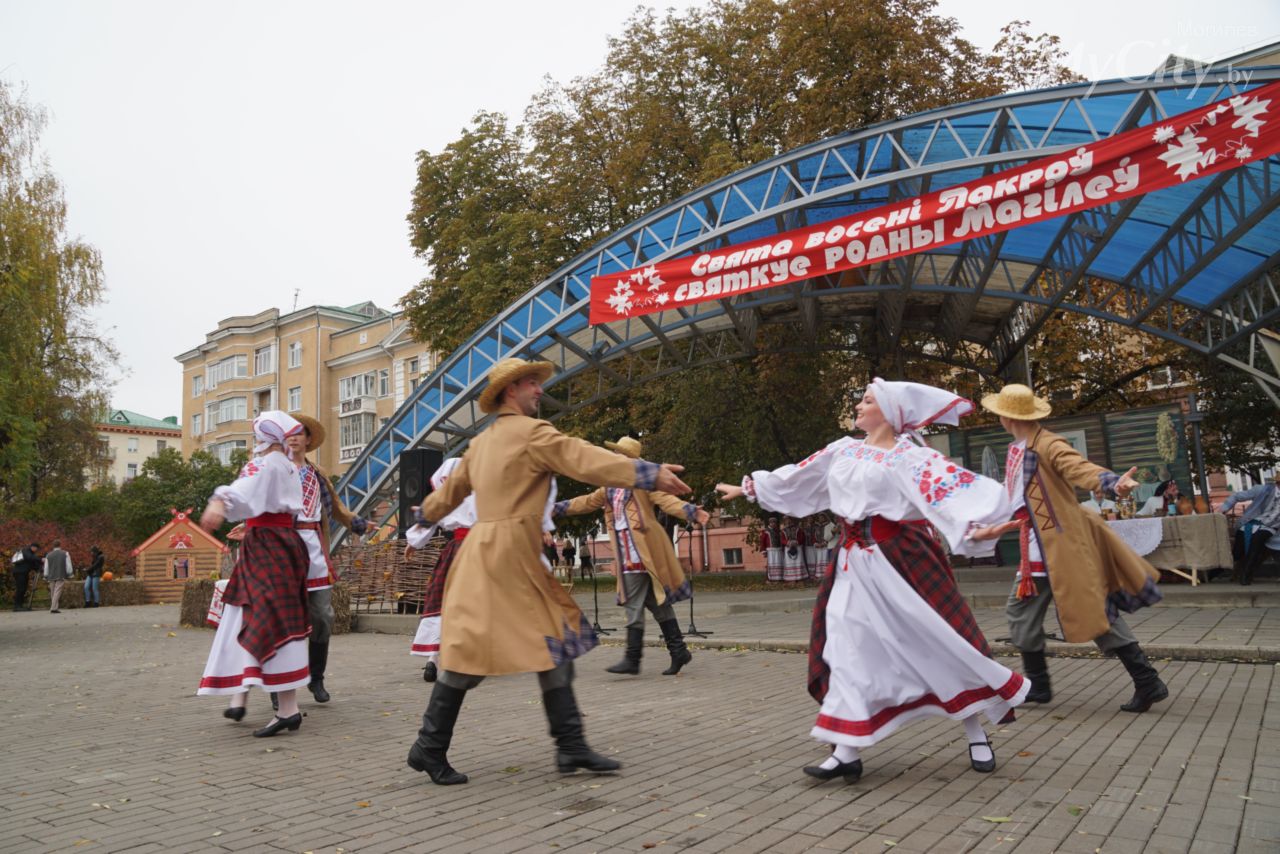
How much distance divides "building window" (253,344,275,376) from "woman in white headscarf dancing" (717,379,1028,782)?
192 feet

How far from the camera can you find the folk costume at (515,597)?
451cm

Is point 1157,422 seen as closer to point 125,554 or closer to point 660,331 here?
point 660,331

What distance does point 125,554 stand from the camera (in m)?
34.2

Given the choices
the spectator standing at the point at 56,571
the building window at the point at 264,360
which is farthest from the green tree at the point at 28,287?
the building window at the point at 264,360

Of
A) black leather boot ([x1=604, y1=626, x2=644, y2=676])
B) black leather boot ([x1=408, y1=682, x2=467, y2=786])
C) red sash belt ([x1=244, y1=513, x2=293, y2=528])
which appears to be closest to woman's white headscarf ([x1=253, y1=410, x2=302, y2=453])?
red sash belt ([x1=244, y1=513, x2=293, y2=528])

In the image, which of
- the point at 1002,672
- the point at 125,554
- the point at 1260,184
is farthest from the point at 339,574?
the point at 125,554

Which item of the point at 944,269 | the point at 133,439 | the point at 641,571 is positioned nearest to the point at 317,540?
the point at 641,571

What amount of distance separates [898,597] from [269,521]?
424 cm

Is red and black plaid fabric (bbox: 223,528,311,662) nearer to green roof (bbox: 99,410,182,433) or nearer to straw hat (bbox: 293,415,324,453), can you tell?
straw hat (bbox: 293,415,324,453)

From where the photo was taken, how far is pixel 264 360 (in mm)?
58969

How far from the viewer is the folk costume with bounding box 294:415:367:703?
276 inches

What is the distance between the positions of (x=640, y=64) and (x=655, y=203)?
4.46 m

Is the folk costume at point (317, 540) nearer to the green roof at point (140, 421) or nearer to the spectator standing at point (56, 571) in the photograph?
the spectator standing at point (56, 571)

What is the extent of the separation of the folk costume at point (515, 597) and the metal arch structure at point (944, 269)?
1004cm
